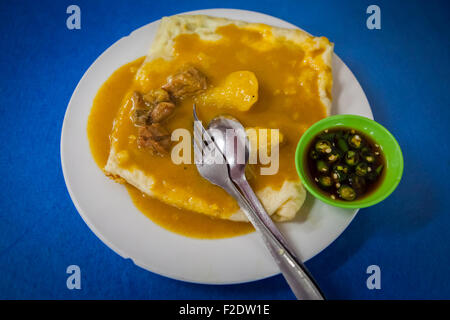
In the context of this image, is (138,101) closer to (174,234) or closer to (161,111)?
(161,111)

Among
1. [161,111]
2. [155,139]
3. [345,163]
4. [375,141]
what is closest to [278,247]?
[345,163]

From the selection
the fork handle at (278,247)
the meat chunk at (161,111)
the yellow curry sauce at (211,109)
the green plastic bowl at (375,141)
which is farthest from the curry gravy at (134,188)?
the green plastic bowl at (375,141)

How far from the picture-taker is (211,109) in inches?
126

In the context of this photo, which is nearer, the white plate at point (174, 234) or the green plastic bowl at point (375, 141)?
the green plastic bowl at point (375, 141)

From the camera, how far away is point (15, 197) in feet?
11.9

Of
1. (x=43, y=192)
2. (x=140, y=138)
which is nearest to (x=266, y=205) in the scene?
(x=140, y=138)

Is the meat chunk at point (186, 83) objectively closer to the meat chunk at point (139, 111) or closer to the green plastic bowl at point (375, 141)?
the meat chunk at point (139, 111)

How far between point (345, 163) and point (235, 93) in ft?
3.94

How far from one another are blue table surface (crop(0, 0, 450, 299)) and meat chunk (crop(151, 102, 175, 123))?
1.50 m

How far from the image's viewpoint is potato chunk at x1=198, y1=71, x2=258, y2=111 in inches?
121

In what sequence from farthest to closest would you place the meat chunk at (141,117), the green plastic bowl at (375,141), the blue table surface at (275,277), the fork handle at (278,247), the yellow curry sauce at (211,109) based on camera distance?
the blue table surface at (275,277)
the meat chunk at (141,117)
the yellow curry sauce at (211,109)
the green plastic bowl at (375,141)
the fork handle at (278,247)

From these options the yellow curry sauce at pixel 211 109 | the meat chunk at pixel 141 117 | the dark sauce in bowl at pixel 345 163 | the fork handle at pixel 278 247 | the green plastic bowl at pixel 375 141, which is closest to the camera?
the fork handle at pixel 278 247

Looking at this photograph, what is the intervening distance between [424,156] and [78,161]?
3779mm

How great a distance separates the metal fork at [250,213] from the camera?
8.25 ft
